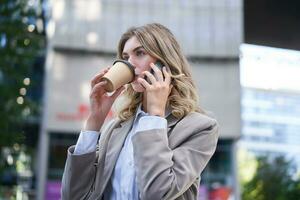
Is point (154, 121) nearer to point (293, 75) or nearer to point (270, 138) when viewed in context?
point (293, 75)

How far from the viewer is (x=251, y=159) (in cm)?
2622

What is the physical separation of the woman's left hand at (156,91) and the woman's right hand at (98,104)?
0.20 meters

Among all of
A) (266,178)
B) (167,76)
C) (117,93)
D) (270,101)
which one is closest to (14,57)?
(117,93)

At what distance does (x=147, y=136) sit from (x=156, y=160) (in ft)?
0.31

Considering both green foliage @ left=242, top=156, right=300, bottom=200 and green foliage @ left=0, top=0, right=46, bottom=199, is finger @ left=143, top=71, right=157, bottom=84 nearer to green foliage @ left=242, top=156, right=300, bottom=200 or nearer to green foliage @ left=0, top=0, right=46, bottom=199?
green foliage @ left=0, top=0, right=46, bottom=199

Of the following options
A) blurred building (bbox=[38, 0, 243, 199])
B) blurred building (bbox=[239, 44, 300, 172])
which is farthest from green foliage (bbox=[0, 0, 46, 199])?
blurred building (bbox=[38, 0, 243, 199])

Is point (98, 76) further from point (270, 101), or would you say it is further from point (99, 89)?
point (270, 101)

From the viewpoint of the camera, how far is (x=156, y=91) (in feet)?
5.65

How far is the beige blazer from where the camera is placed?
1590 mm

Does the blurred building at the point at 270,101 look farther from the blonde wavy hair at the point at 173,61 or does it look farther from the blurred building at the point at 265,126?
the blonde wavy hair at the point at 173,61

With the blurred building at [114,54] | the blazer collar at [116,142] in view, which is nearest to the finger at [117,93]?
the blazer collar at [116,142]

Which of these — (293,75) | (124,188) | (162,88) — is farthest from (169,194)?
(293,75)

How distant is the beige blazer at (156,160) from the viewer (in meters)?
1.59

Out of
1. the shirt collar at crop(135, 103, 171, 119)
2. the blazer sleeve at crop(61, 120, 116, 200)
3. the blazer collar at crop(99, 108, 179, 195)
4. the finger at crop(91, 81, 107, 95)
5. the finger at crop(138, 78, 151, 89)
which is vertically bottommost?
the blazer sleeve at crop(61, 120, 116, 200)
